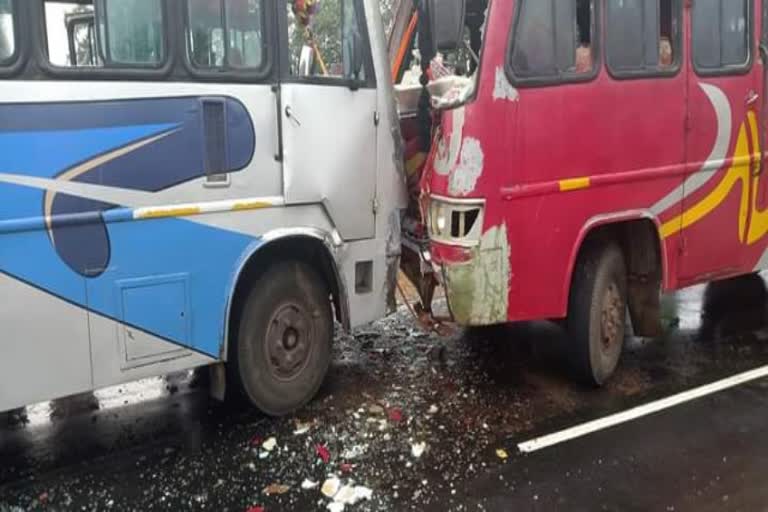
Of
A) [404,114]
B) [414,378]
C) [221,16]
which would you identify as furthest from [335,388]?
[221,16]

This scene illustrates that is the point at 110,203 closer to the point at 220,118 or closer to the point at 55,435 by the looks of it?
the point at 220,118

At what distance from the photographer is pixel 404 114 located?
587 centimetres

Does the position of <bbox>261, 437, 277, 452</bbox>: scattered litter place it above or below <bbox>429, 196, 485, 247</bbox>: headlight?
below

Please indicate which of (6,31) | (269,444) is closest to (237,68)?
(6,31)

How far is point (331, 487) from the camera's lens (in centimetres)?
435

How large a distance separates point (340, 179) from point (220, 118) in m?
0.94

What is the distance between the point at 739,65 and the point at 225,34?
4.18 meters

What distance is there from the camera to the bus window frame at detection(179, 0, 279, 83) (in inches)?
172

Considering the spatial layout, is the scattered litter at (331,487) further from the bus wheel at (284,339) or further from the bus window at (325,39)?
the bus window at (325,39)

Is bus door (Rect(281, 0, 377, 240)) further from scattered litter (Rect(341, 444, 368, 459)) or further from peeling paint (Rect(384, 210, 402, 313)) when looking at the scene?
scattered litter (Rect(341, 444, 368, 459))

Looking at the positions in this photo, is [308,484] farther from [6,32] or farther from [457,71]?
[457,71]

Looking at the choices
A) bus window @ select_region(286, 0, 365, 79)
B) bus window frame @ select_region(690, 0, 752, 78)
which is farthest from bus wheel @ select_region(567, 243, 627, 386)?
bus window @ select_region(286, 0, 365, 79)

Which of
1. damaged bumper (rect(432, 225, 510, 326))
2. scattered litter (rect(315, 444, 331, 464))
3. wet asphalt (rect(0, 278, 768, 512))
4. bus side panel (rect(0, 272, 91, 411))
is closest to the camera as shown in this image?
bus side panel (rect(0, 272, 91, 411))

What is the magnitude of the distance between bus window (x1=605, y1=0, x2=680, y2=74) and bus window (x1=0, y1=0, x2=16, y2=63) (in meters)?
3.69
